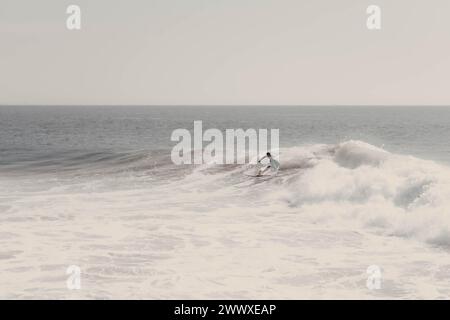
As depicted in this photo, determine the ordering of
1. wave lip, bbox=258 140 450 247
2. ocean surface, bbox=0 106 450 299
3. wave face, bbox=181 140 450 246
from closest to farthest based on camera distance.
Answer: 1. ocean surface, bbox=0 106 450 299
2. wave lip, bbox=258 140 450 247
3. wave face, bbox=181 140 450 246

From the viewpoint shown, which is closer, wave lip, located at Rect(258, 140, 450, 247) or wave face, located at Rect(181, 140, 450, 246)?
wave lip, located at Rect(258, 140, 450, 247)

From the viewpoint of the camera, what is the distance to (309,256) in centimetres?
1329

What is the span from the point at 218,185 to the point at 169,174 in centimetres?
488

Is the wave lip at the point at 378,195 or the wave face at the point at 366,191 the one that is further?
the wave face at the point at 366,191

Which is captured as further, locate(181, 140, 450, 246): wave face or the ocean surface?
locate(181, 140, 450, 246): wave face

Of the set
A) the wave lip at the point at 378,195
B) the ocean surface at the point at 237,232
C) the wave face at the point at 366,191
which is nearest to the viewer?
the ocean surface at the point at 237,232

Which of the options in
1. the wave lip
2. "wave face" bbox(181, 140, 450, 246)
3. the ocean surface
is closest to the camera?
the ocean surface

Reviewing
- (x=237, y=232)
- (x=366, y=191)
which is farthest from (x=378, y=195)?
(x=237, y=232)

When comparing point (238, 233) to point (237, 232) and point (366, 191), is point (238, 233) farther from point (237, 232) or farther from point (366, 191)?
point (366, 191)

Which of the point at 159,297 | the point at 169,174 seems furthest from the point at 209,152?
the point at 159,297

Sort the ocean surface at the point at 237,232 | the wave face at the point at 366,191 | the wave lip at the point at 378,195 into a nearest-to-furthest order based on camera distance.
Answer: the ocean surface at the point at 237,232 → the wave lip at the point at 378,195 → the wave face at the point at 366,191

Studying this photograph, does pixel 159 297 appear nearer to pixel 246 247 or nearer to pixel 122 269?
pixel 122 269

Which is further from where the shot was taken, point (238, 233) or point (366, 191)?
point (366, 191)
